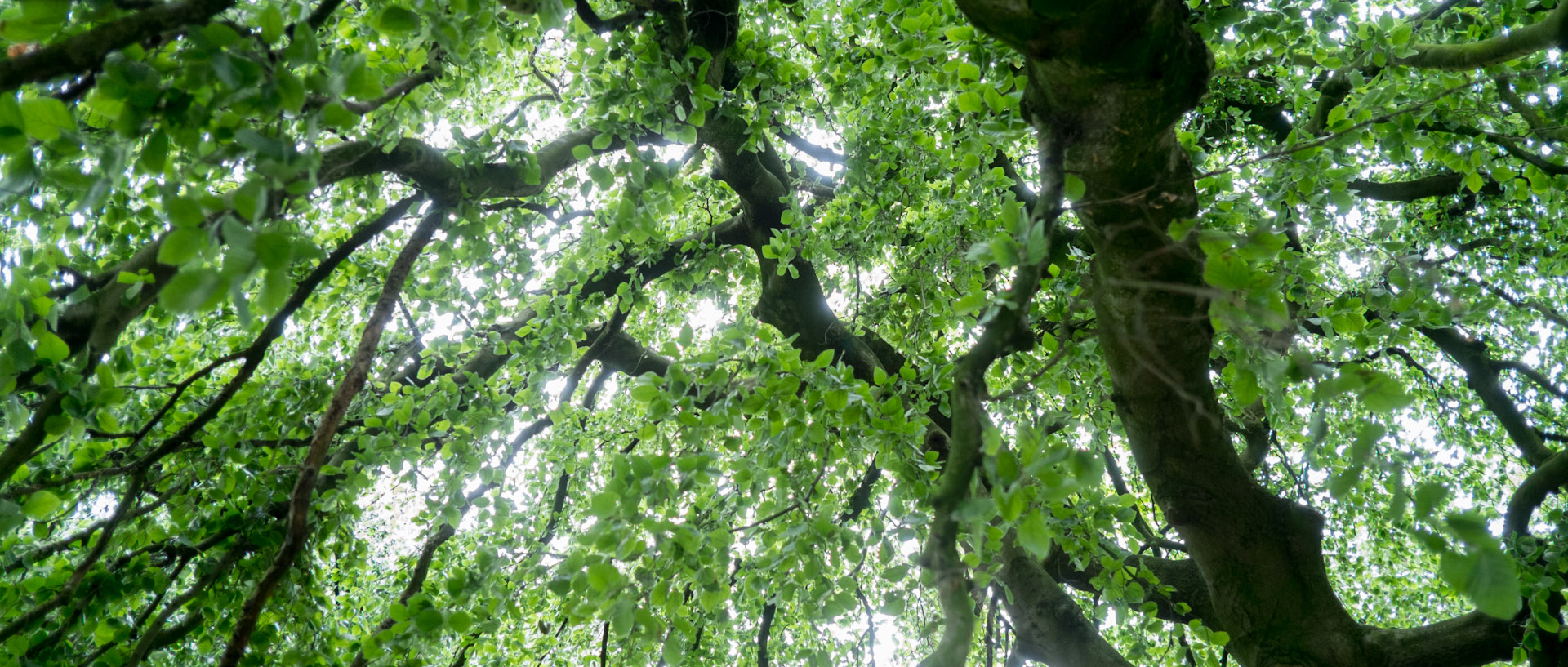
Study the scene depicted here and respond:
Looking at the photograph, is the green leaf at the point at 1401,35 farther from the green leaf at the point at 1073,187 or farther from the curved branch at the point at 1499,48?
the green leaf at the point at 1073,187

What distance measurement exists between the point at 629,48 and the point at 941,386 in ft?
5.14

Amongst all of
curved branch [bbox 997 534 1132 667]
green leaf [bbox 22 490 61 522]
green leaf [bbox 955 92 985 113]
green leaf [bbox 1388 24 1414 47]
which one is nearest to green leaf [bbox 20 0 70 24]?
green leaf [bbox 22 490 61 522]

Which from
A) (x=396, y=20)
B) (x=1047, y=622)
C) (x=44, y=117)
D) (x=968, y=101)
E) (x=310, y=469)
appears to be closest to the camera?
(x=44, y=117)

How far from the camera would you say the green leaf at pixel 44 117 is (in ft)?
3.19

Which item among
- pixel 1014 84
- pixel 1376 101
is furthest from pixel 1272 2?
pixel 1014 84

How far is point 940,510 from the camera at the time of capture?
1097mm

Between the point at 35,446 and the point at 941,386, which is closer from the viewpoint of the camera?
the point at 35,446

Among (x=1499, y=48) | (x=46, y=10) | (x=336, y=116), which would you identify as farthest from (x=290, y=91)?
(x=1499, y=48)

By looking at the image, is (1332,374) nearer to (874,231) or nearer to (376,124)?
(376,124)

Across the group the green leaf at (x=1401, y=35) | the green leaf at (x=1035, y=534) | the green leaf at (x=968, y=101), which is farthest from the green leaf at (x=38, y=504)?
the green leaf at (x=1401, y=35)

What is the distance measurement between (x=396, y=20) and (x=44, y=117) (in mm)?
489

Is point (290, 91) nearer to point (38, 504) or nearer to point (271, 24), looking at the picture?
point (271, 24)

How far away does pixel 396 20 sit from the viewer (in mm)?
1245

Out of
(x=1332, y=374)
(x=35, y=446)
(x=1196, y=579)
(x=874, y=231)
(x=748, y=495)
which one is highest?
(x=874, y=231)
